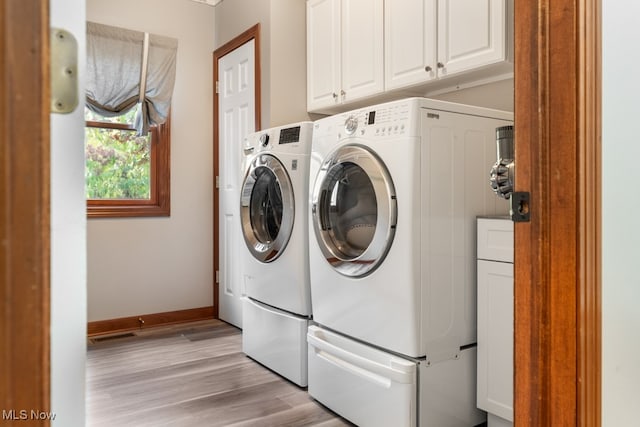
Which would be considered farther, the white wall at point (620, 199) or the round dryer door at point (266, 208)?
the round dryer door at point (266, 208)

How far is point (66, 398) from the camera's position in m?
0.46

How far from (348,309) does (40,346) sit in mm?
1625

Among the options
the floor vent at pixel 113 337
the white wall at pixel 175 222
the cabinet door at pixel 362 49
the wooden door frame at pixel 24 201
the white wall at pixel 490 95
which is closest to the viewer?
the wooden door frame at pixel 24 201

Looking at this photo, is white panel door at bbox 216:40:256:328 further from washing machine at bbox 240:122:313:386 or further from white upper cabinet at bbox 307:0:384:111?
washing machine at bbox 240:122:313:386

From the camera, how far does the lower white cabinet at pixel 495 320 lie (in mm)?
1741

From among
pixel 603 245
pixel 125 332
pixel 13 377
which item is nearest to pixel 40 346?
pixel 13 377

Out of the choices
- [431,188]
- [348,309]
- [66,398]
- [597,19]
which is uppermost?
[597,19]

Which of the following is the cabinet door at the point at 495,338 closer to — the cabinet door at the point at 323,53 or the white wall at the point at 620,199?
the white wall at the point at 620,199

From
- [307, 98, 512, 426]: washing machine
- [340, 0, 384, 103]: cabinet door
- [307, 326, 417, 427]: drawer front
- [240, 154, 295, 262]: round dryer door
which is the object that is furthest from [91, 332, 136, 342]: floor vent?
[340, 0, 384, 103]: cabinet door

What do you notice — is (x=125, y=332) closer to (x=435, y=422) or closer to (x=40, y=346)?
(x=435, y=422)

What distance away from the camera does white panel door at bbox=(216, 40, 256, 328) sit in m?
3.35

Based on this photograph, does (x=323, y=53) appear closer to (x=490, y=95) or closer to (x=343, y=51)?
(x=343, y=51)

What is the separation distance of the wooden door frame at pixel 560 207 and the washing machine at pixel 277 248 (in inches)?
59.5

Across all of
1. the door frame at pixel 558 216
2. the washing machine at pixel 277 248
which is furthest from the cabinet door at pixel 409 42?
the door frame at pixel 558 216
